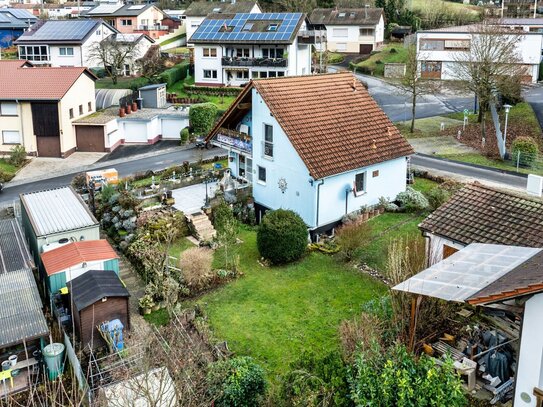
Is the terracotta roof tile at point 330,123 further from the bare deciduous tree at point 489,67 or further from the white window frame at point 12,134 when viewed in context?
the white window frame at point 12,134

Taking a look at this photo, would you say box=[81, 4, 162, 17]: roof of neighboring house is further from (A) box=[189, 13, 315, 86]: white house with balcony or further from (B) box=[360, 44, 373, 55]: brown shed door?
(B) box=[360, 44, 373, 55]: brown shed door

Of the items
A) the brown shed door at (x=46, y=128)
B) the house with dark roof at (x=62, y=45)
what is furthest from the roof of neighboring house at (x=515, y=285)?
the house with dark roof at (x=62, y=45)

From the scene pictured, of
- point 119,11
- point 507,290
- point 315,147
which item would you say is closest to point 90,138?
point 315,147

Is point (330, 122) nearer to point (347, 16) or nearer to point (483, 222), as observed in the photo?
point (483, 222)

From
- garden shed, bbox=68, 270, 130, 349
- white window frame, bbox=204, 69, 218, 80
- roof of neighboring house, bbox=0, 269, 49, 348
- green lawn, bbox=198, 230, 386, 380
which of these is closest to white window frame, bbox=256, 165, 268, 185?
green lawn, bbox=198, 230, 386, 380

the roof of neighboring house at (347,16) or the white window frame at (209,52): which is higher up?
the roof of neighboring house at (347,16)

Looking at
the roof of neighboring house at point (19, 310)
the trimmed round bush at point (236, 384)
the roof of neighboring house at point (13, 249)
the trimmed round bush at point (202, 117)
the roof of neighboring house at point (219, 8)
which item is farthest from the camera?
the roof of neighboring house at point (219, 8)
